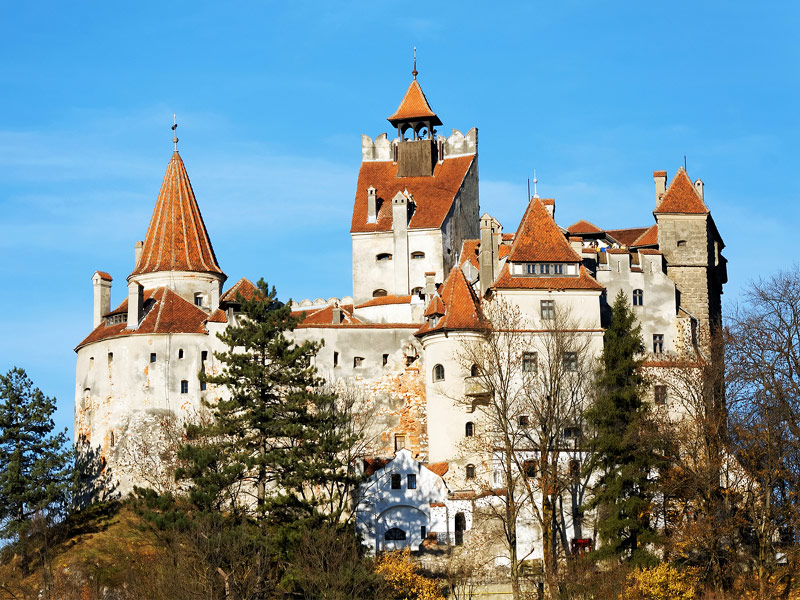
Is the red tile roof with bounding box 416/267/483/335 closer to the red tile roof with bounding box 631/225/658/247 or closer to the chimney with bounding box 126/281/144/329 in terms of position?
the red tile roof with bounding box 631/225/658/247

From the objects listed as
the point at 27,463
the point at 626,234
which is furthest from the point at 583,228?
the point at 27,463

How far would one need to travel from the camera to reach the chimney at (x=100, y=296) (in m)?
81.3

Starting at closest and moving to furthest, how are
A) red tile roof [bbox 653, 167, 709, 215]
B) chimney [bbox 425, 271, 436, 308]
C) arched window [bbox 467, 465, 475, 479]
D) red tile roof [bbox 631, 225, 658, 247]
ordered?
arched window [bbox 467, 465, 475, 479] → chimney [bbox 425, 271, 436, 308] → red tile roof [bbox 653, 167, 709, 215] → red tile roof [bbox 631, 225, 658, 247]

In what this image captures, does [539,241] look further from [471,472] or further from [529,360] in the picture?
[471,472]

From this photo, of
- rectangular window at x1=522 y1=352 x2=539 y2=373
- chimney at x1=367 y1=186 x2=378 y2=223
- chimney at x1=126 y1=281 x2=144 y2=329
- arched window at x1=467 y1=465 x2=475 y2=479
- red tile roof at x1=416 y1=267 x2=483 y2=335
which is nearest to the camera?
arched window at x1=467 y1=465 x2=475 y2=479

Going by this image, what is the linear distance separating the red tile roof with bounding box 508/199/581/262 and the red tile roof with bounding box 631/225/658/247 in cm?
730

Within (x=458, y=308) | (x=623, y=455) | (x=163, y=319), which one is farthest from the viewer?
(x=163, y=319)

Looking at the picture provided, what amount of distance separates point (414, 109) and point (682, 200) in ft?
57.6

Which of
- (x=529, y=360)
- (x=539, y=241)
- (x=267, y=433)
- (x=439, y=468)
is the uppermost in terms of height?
(x=539, y=241)

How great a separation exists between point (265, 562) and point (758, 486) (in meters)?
19.6

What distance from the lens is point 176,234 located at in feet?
271

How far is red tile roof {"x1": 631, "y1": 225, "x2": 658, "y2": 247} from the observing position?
77312 millimetres

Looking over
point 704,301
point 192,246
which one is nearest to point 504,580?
point 704,301

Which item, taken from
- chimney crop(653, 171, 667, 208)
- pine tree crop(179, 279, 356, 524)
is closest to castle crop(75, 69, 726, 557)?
chimney crop(653, 171, 667, 208)
